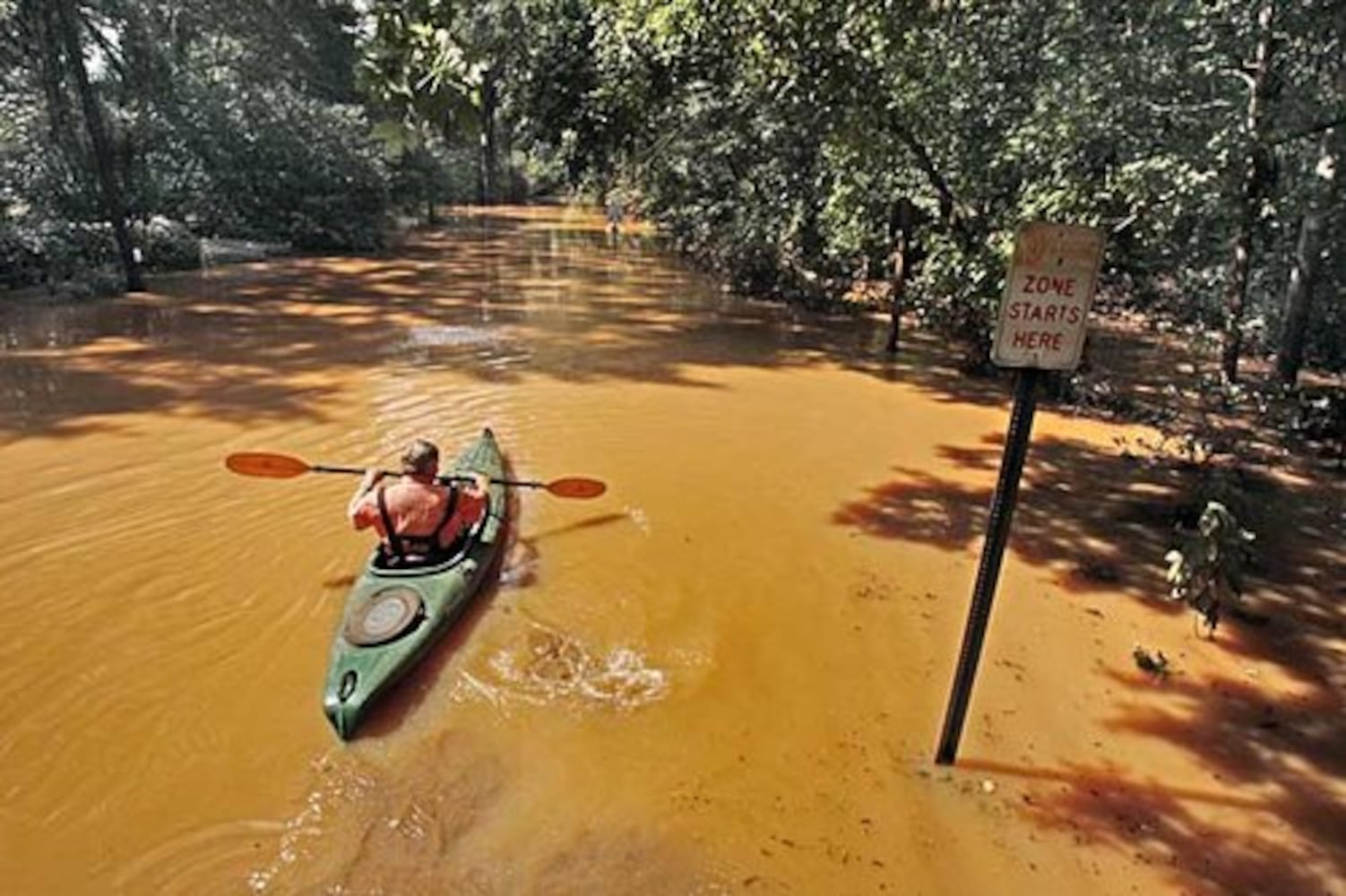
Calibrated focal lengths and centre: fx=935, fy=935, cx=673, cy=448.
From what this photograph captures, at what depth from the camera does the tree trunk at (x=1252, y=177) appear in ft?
30.8

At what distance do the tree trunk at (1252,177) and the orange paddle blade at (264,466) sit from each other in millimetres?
8814

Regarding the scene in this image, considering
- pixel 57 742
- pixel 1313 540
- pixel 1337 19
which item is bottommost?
pixel 57 742

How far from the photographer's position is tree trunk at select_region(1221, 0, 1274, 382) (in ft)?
30.8

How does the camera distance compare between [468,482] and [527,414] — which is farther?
[527,414]

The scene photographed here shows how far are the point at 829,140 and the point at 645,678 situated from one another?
808 cm

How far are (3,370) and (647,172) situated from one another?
12.6 meters

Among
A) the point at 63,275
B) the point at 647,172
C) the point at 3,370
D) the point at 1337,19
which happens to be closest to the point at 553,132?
the point at 647,172

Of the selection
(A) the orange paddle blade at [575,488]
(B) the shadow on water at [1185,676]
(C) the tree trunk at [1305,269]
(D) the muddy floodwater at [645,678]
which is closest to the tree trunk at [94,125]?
(D) the muddy floodwater at [645,678]

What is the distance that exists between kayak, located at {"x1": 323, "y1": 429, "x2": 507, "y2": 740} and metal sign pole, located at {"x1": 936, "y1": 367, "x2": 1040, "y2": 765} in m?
2.73

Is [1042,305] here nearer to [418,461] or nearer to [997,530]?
[997,530]

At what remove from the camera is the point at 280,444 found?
8.52 meters

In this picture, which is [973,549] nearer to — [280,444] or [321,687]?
[321,687]

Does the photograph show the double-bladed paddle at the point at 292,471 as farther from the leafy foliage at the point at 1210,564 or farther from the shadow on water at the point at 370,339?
the leafy foliage at the point at 1210,564

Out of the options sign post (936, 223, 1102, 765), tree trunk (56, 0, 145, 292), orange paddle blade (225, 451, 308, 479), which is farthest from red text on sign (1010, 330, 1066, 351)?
tree trunk (56, 0, 145, 292)
